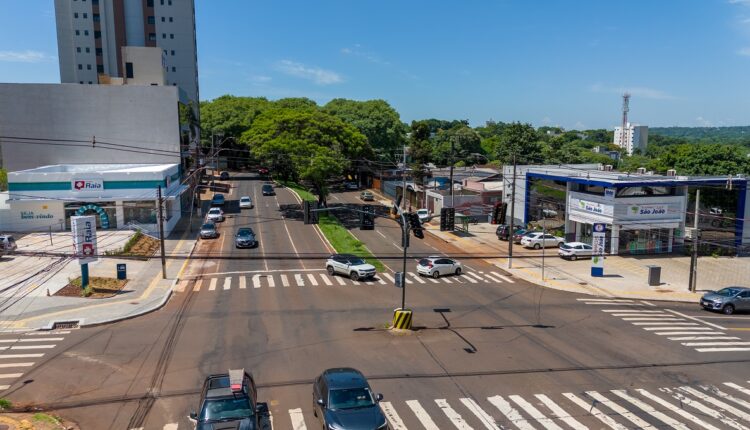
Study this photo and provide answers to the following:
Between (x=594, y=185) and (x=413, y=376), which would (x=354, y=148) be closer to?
(x=594, y=185)

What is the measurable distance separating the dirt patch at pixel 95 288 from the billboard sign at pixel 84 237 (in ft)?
6.17

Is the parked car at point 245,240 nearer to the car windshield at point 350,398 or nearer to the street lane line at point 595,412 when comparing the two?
the car windshield at point 350,398

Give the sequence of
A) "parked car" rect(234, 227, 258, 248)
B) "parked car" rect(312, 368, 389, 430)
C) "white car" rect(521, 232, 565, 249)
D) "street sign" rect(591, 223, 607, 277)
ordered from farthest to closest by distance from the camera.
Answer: "white car" rect(521, 232, 565, 249), "parked car" rect(234, 227, 258, 248), "street sign" rect(591, 223, 607, 277), "parked car" rect(312, 368, 389, 430)

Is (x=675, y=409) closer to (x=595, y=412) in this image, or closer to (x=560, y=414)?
(x=595, y=412)

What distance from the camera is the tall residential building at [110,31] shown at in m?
100

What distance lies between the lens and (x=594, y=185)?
47.9m

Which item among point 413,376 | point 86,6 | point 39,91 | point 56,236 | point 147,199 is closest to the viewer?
point 413,376

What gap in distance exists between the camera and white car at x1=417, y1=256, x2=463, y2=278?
39.3 metres

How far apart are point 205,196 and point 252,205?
1224 centimetres

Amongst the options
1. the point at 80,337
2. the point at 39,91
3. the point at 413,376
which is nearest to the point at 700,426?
the point at 413,376

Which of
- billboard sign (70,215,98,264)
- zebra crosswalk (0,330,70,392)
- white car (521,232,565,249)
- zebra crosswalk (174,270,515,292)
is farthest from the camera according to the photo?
white car (521,232,565,249)

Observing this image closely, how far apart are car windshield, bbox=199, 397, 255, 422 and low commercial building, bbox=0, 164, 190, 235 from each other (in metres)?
37.4

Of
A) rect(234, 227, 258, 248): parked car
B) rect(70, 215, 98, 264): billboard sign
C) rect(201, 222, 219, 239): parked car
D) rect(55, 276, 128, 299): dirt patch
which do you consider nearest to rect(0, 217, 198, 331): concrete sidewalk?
rect(55, 276, 128, 299): dirt patch

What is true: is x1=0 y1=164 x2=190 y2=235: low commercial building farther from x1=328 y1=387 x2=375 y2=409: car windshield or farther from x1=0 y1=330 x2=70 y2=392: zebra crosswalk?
x1=328 y1=387 x2=375 y2=409: car windshield
